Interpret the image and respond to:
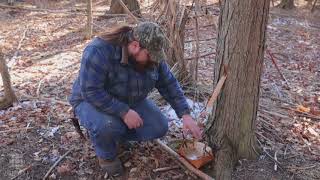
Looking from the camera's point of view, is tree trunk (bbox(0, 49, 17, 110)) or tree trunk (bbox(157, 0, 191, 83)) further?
tree trunk (bbox(0, 49, 17, 110))

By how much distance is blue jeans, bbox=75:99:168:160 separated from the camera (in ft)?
10.1

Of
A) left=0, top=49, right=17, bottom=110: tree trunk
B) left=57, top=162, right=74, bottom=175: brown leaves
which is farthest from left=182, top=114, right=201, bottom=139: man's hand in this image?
left=0, top=49, right=17, bottom=110: tree trunk

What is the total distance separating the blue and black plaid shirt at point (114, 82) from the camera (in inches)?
115

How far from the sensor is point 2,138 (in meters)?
3.82

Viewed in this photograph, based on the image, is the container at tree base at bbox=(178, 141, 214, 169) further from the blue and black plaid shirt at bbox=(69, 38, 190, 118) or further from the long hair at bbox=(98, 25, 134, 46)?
the long hair at bbox=(98, 25, 134, 46)

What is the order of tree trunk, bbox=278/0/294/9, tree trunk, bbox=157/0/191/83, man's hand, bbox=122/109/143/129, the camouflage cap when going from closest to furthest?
the camouflage cap
man's hand, bbox=122/109/143/129
tree trunk, bbox=157/0/191/83
tree trunk, bbox=278/0/294/9

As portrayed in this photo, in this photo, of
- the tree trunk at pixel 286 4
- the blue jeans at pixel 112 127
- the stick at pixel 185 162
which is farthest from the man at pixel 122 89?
the tree trunk at pixel 286 4

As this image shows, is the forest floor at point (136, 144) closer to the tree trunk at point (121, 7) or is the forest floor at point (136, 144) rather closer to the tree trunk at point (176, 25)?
the tree trunk at point (176, 25)

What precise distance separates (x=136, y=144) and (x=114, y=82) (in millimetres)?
788

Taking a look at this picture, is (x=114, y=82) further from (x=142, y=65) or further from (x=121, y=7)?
(x=121, y=7)

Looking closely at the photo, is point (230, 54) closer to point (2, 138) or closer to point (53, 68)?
point (2, 138)

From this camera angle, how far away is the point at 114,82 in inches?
121

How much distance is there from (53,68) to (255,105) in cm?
421

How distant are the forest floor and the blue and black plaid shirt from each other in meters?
0.52
